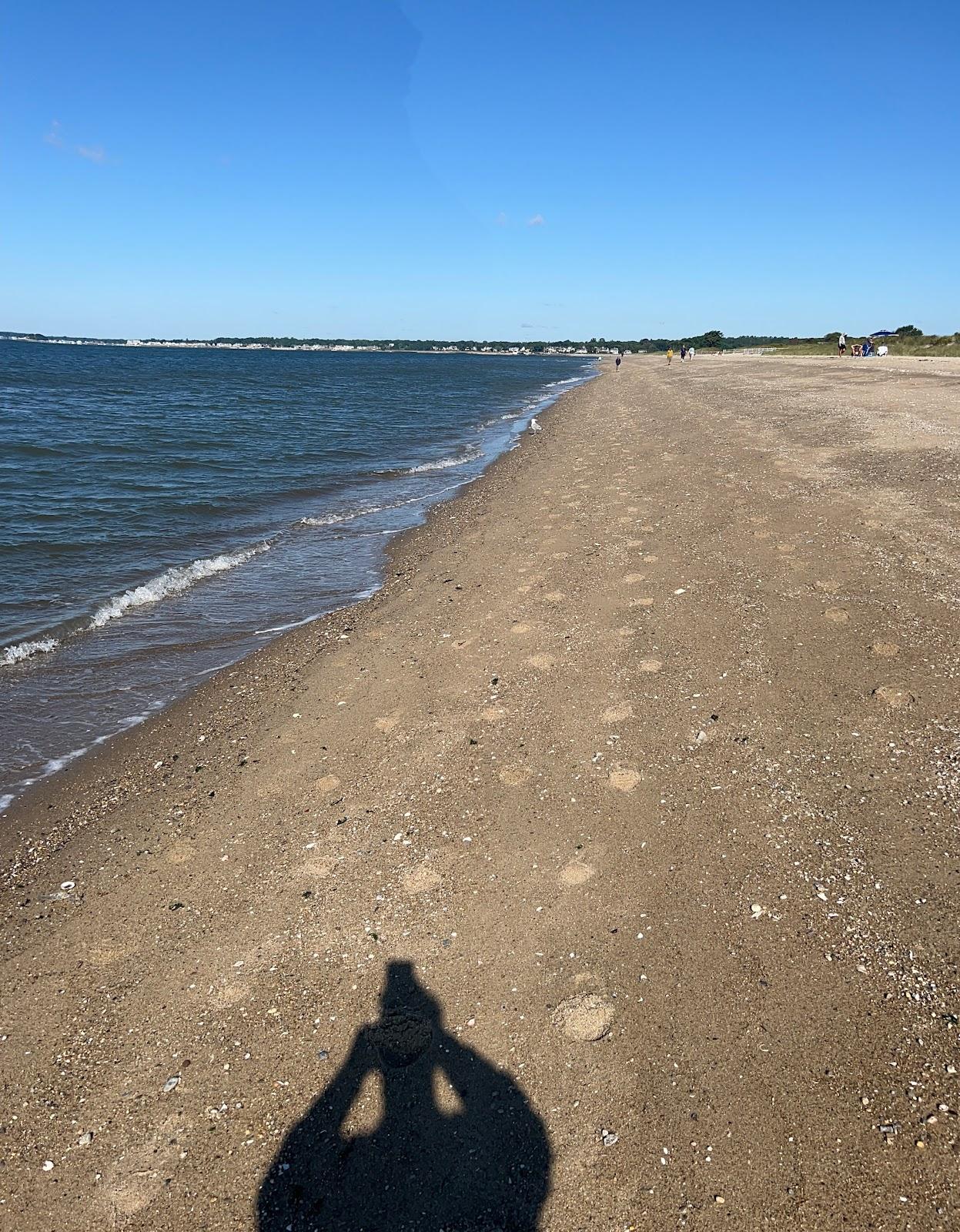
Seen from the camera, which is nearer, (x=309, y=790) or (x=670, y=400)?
(x=309, y=790)

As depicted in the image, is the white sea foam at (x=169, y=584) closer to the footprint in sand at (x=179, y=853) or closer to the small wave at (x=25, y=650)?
the small wave at (x=25, y=650)

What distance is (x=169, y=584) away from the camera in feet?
38.1

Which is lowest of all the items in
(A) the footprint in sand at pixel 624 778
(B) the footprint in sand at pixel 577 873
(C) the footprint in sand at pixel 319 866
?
(C) the footprint in sand at pixel 319 866

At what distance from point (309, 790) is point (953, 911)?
4.66 metres

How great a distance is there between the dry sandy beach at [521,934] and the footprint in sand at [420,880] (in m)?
0.02

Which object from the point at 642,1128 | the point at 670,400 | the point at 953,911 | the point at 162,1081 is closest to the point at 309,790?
the point at 162,1081

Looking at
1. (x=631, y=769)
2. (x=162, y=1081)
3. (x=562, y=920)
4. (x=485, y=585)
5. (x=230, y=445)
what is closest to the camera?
(x=162, y=1081)

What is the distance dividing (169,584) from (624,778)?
9.10 m

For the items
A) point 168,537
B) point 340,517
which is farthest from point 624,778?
point 340,517

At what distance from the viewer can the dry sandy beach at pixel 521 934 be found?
3059mm

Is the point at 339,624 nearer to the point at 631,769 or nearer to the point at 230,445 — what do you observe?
the point at 631,769

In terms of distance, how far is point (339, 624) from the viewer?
962cm

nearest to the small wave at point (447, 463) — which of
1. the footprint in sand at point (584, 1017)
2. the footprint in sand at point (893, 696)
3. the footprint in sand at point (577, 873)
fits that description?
the footprint in sand at point (893, 696)

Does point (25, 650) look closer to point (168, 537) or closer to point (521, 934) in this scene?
point (168, 537)
